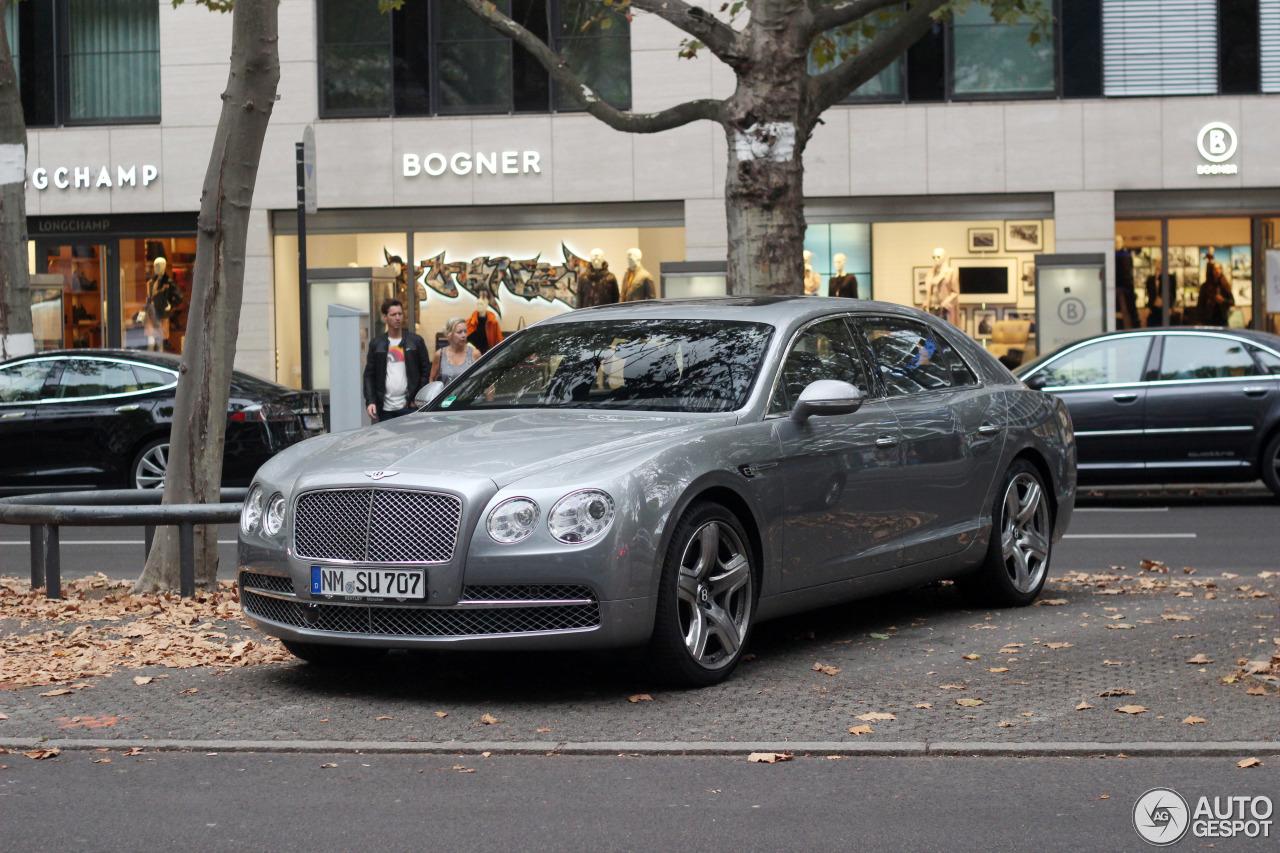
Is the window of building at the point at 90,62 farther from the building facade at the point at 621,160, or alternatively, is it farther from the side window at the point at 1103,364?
the side window at the point at 1103,364

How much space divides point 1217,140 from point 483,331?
11.0 metres

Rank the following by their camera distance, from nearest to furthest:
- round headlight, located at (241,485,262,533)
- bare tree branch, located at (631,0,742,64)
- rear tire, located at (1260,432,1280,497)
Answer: round headlight, located at (241,485,262,533) < bare tree branch, located at (631,0,742,64) < rear tire, located at (1260,432,1280,497)

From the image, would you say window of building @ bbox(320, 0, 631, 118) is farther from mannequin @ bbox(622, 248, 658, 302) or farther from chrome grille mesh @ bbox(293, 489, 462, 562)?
chrome grille mesh @ bbox(293, 489, 462, 562)

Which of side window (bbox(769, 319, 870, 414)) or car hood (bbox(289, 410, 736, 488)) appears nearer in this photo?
car hood (bbox(289, 410, 736, 488))

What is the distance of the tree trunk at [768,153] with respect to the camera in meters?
13.2

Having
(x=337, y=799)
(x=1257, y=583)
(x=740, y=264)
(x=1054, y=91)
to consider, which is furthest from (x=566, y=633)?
Answer: (x=1054, y=91)

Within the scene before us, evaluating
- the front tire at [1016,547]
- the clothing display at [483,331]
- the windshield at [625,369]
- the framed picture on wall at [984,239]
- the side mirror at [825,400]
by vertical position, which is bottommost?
the front tire at [1016,547]

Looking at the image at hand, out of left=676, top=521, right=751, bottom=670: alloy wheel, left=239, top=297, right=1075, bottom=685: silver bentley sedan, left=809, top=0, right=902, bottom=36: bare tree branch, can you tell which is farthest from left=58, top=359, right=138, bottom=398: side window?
left=676, top=521, right=751, bottom=670: alloy wheel

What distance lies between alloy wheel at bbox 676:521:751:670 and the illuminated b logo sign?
66.5 ft

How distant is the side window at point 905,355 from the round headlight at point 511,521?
2461mm

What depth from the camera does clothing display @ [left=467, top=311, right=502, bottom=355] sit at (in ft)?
80.9

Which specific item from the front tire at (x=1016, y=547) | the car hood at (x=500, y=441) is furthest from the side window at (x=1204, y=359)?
the car hood at (x=500, y=441)

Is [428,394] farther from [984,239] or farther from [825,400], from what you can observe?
[984,239]

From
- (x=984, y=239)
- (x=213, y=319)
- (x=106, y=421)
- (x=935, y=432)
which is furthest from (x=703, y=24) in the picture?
(x=984, y=239)
